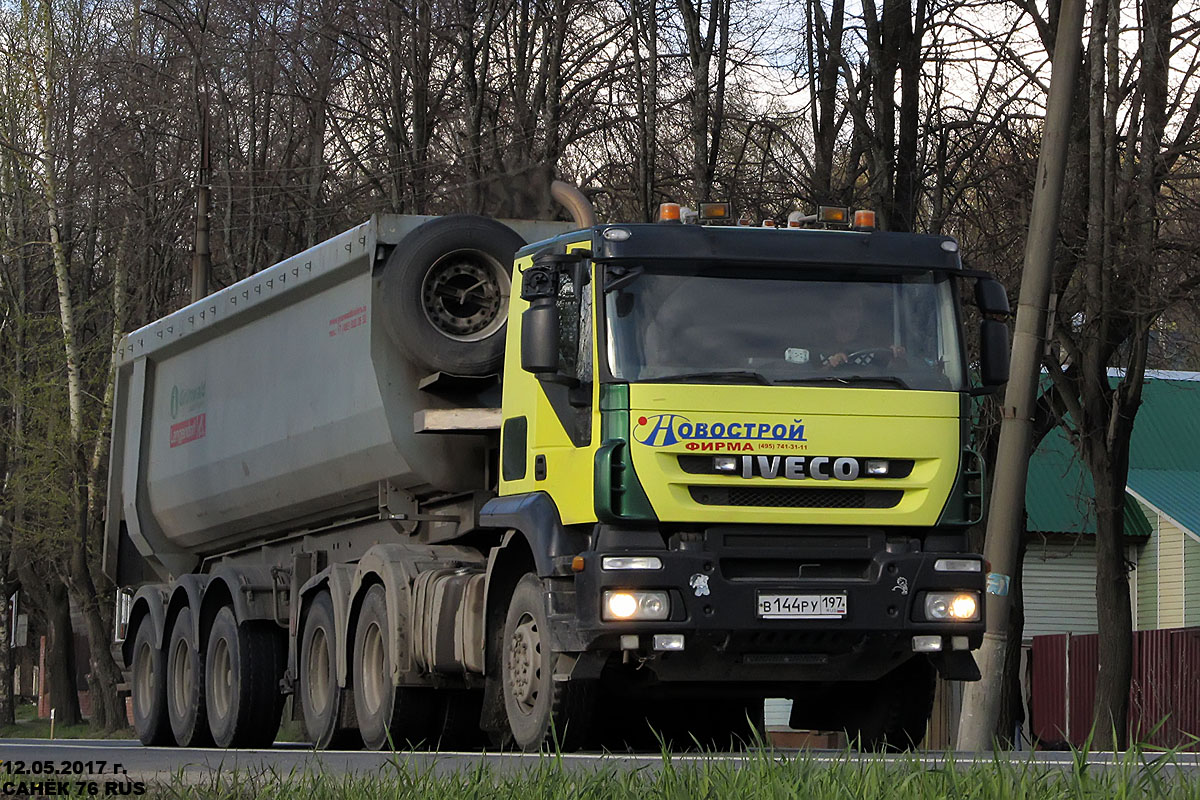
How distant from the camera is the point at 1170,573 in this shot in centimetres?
3581

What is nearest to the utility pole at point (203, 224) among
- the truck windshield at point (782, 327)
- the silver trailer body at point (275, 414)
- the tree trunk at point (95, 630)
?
the silver trailer body at point (275, 414)

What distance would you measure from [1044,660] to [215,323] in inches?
719

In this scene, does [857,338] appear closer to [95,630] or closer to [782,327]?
[782,327]

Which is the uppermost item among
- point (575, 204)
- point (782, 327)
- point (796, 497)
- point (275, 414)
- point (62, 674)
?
point (575, 204)

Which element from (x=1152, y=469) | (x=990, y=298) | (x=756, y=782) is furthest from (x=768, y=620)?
(x=1152, y=469)

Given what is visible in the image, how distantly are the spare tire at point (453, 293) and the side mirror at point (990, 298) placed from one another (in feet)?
9.72

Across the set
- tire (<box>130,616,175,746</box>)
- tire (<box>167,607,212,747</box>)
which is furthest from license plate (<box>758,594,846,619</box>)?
tire (<box>130,616,175,746</box>)

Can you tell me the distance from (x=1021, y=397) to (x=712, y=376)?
14.1 feet

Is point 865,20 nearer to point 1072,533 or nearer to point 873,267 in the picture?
point 873,267

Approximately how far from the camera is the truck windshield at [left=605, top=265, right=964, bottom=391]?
34.6ft

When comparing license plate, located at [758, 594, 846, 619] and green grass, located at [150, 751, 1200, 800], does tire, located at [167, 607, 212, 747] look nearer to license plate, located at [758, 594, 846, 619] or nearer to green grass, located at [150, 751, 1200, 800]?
license plate, located at [758, 594, 846, 619]

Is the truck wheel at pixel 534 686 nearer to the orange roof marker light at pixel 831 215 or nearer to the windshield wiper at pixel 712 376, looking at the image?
the windshield wiper at pixel 712 376

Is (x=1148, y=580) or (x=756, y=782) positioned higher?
(x=756, y=782)

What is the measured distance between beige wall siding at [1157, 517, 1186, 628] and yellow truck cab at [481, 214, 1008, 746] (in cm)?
2603
